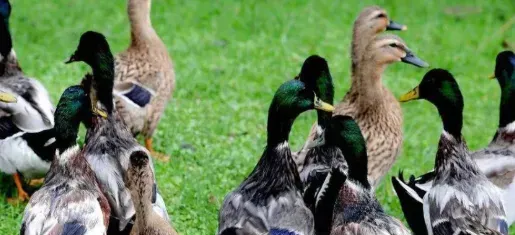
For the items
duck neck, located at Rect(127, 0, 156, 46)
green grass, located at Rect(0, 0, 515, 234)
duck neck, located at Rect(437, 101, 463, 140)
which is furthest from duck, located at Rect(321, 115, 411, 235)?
duck neck, located at Rect(127, 0, 156, 46)

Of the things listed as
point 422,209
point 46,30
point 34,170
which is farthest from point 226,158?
point 46,30

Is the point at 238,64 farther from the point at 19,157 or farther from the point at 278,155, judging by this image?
the point at 278,155

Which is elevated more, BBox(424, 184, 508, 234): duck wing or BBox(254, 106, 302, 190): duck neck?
BBox(254, 106, 302, 190): duck neck

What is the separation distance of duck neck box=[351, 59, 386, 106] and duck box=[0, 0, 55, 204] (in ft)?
6.86

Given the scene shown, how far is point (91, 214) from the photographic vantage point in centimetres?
523

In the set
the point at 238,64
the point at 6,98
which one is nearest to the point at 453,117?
the point at 6,98

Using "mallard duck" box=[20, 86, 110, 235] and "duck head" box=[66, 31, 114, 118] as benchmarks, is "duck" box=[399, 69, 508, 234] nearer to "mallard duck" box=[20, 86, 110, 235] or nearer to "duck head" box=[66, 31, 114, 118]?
"mallard duck" box=[20, 86, 110, 235]

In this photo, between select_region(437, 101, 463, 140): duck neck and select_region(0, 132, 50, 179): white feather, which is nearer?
select_region(437, 101, 463, 140): duck neck

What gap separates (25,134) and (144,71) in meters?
1.38

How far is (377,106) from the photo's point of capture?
22.8 ft

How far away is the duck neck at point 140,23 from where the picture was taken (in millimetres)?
8094

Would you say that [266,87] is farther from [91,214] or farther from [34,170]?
[91,214]

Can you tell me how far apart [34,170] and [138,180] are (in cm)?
169

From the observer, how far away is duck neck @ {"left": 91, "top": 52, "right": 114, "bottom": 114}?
6.41 meters
